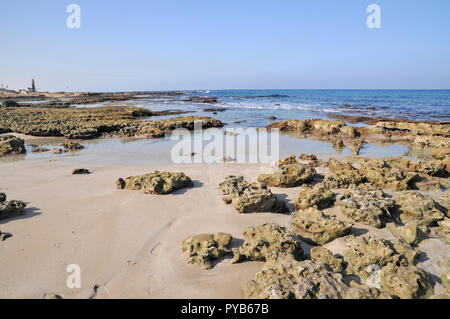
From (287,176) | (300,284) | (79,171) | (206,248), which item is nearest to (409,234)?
(300,284)

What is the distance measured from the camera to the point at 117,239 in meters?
4.27

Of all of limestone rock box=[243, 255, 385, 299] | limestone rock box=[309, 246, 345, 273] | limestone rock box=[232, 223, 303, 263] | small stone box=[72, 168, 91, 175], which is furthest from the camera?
small stone box=[72, 168, 91, 175]

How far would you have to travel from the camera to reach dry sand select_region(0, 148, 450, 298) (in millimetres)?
3281

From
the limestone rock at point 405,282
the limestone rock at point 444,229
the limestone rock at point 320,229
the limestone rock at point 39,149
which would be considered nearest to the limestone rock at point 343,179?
the limestone rock at point 444,229

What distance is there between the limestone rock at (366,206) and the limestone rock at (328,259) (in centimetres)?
144

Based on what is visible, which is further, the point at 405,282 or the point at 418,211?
the point at 418,211

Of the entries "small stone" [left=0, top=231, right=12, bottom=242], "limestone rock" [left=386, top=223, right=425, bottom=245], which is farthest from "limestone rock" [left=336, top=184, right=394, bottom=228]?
"small stone" [left=0, top=231, right=12, bottom=242]

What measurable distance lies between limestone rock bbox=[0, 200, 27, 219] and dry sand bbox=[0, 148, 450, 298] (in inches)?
5.7

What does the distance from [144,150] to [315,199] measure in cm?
777

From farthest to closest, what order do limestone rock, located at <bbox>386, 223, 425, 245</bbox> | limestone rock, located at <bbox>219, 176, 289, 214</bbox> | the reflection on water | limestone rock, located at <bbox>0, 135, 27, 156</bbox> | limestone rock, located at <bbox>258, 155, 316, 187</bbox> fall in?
limestone rock, located at <bbox>0, 135, 27, 156</bbox> → the reflection on water → limestone rock, located at <bbox>258, 155, 316, 187</bbox> → limestone rock, located at <bbox>219, 176, 289, 214</bbox> → limestone rock, located at <bbox>386, 223, 425, 245</bbox>

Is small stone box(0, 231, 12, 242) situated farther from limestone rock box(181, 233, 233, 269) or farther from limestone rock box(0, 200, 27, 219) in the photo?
limestone rock box(181, 233, 233, 269)

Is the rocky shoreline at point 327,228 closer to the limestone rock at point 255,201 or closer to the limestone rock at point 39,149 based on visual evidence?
the limestone rock at point 255,201

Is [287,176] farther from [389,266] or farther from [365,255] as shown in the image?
[389,266]
